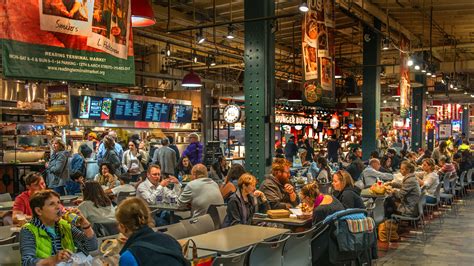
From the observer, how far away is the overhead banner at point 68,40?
4715 mm

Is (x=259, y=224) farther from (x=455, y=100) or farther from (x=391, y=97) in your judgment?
(x=455, y=100)

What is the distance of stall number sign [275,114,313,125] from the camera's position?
838 inches

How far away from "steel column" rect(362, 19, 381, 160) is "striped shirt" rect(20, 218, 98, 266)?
505 inches

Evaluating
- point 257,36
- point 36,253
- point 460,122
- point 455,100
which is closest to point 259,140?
point 257,36

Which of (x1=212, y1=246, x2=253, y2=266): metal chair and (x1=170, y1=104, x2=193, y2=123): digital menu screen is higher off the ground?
(x1=170, y1=104, x2=193, y2=123): digital menu screen

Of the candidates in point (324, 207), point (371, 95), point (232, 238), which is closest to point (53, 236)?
point (232, 238)

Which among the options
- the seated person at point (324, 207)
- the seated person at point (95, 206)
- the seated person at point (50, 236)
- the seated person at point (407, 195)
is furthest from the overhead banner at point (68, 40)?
the seated person at point (407, 195)

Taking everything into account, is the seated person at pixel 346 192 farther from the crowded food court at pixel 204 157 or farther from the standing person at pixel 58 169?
the standing person at pixel 58 169

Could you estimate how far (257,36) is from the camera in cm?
930

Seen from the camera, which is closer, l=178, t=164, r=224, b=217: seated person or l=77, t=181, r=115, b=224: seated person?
l=77, t=181, r=115, b=224: seated person

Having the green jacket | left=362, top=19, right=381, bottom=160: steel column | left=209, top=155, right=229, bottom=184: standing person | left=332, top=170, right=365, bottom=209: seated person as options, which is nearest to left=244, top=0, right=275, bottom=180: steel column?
left=209, top=155, right=229, bottom=184: standing person

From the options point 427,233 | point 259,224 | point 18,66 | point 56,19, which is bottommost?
point 427,233

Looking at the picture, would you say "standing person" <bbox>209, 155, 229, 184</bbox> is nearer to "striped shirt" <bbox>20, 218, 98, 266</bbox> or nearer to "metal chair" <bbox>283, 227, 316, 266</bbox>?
"metal chair" <bbox>283, 227, 316, 266</bbox>

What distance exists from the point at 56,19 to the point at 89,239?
7.48 feet
